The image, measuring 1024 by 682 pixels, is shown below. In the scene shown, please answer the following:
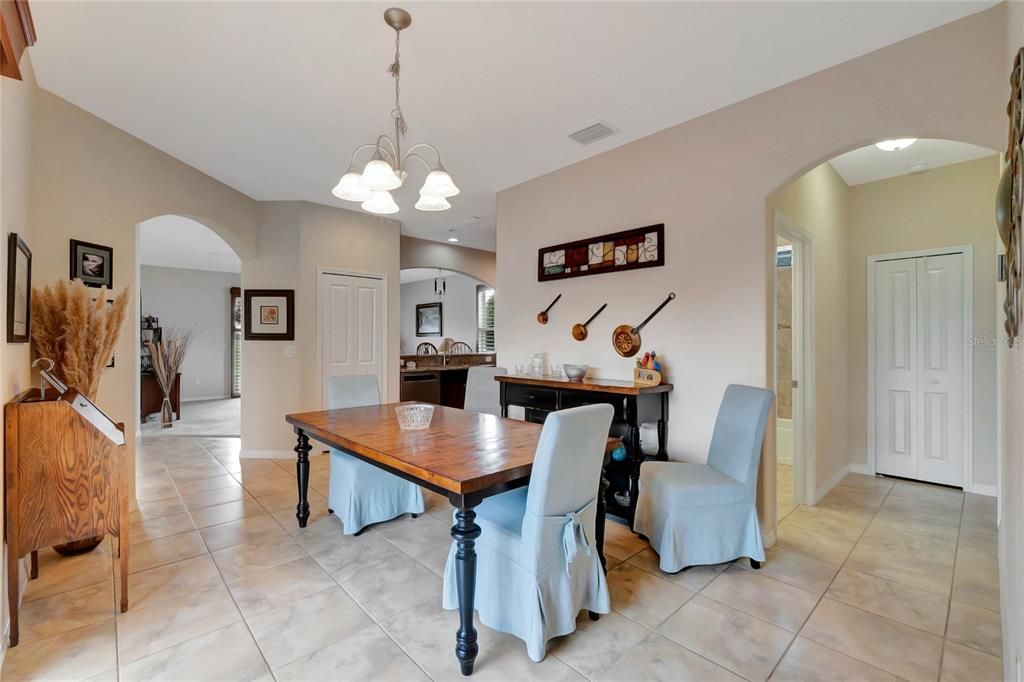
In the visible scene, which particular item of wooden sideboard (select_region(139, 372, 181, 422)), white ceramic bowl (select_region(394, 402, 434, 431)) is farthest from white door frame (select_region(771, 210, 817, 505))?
wooden sideboard (select_region(139, 372, 181, 422))

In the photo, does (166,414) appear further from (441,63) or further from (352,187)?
(441,63)

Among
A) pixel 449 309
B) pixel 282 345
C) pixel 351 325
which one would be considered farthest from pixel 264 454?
pixel 449 309

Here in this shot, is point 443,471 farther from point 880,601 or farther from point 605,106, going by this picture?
point 605,106

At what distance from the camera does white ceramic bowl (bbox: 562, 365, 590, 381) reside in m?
3.32

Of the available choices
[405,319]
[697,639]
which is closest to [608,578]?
[697,639]

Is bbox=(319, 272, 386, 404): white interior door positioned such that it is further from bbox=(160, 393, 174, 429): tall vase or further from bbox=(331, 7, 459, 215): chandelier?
bbox=(160, 393, 174, 429): tall vase

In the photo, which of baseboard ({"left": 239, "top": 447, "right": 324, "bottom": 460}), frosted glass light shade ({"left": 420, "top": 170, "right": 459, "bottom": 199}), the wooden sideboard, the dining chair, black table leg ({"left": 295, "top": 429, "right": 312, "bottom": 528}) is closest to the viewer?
frosted glass light shade ({"left": 420, "top": 170, "right": 459, "bottom": 199})

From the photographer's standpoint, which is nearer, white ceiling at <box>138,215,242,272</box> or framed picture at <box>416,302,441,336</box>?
white ceiling at <box>138,215,242,272</box>

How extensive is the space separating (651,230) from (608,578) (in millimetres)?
2205

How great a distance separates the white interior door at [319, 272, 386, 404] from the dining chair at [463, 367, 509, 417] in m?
1.56

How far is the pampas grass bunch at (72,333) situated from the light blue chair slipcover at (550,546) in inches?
88.7

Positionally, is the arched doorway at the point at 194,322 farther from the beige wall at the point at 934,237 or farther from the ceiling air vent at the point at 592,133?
the beige wall at the point at 934,237

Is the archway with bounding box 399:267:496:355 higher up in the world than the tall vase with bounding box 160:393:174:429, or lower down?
higher up

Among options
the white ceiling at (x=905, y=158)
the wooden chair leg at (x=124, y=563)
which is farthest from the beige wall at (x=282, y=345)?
the white ceiling at (x=905, y=158)
